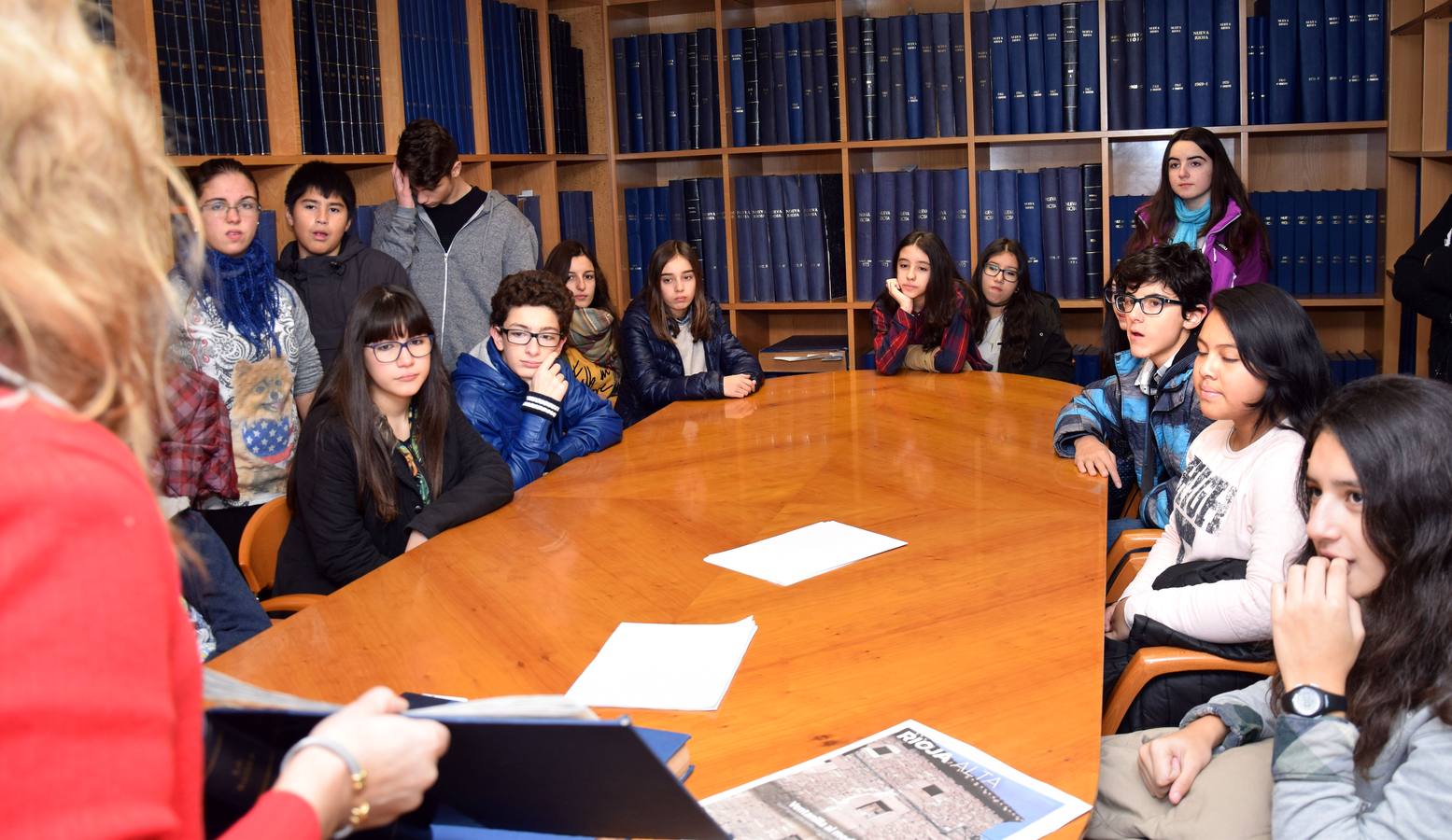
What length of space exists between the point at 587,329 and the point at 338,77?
1038mm

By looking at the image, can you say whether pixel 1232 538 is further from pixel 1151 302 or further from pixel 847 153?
pixel 847 153

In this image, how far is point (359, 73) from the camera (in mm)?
3691

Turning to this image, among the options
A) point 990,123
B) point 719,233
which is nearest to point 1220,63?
point 990,123

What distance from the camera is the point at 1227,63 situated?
4188 mm

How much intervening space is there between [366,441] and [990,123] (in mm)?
2898

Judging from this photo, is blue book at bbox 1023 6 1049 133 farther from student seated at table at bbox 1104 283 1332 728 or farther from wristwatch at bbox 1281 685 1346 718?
wristwatch at bbox 1281 685 1346 718

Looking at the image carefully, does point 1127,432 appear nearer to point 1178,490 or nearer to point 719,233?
point 1178,490

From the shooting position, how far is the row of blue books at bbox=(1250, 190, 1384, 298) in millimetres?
4172

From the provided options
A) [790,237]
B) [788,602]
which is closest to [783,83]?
[790,237]

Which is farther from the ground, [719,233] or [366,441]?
[719,233]

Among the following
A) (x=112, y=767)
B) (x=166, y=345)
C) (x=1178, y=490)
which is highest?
(x=166, y=345)

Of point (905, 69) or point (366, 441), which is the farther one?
point (905, 69)

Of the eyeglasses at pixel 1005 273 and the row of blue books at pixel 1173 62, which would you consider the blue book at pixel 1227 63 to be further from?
the eyeglasses at pixel 1005 273

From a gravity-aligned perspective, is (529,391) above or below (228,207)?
below
